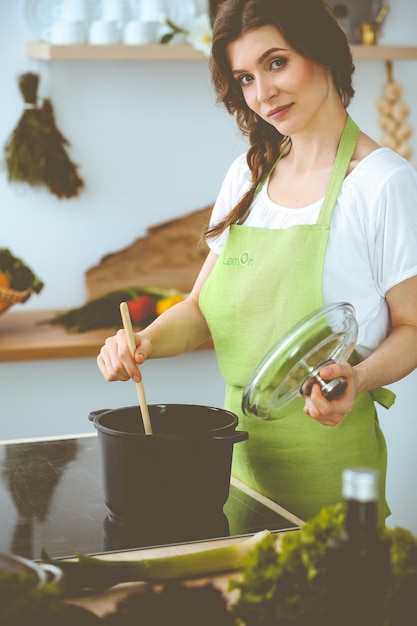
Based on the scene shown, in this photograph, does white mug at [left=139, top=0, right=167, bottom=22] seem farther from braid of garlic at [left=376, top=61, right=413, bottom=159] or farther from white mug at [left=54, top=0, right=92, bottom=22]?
braid of garlic at [left=376, top=61, right=413, bottom=159]

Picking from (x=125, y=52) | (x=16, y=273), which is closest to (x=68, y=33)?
(x=125, y=52)

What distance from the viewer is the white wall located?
2.82 metres

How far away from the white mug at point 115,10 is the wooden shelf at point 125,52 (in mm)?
123

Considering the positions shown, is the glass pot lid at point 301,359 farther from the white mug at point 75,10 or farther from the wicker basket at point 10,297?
the white mug at point 75,10

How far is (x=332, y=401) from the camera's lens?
1202mm

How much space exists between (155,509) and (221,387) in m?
1.64

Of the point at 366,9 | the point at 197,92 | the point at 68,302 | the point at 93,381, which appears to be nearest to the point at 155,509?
the point at 93,381

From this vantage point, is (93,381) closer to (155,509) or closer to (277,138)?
(277,138)

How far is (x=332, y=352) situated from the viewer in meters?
1.20

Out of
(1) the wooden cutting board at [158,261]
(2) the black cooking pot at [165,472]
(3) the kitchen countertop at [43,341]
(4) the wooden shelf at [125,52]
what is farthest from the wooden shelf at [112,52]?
(2) the black cooking pot at [165,472]

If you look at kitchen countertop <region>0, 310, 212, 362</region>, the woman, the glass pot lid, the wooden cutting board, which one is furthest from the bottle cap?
the wooden cutting board

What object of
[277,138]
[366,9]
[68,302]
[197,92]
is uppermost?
[366,9]

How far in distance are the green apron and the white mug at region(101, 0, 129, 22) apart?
148 cm

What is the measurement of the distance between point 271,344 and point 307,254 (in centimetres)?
16
